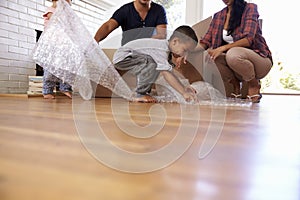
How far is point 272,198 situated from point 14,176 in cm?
24

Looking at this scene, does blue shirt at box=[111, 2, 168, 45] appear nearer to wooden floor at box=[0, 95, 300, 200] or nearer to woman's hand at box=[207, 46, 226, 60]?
woman's hand at box=[207, 46, 226, 60]

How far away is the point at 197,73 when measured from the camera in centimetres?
204

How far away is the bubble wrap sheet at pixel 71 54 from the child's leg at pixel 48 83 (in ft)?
0.30

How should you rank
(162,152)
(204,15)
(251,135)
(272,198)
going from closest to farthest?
(272,198) → (162,152) → (251,135) → (204,15)

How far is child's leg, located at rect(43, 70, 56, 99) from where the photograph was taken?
1.96m

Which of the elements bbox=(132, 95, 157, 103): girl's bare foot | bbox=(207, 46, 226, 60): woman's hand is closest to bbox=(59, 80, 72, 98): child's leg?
bbox=(132, 95, 157, 103): girl's bare foot

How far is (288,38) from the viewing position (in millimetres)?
4430

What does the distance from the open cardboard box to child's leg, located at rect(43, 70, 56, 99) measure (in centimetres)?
31

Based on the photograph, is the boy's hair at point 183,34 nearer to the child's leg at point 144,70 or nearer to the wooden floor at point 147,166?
the child's leg at point 144,70

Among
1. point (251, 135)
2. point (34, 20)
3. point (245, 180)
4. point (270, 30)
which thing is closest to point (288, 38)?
point (270, 30)

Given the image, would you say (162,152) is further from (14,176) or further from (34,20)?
(34,20)

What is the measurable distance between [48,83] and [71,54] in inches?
12.7

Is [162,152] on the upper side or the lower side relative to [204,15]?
lower

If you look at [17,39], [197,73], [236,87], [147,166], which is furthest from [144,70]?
[17,39]
